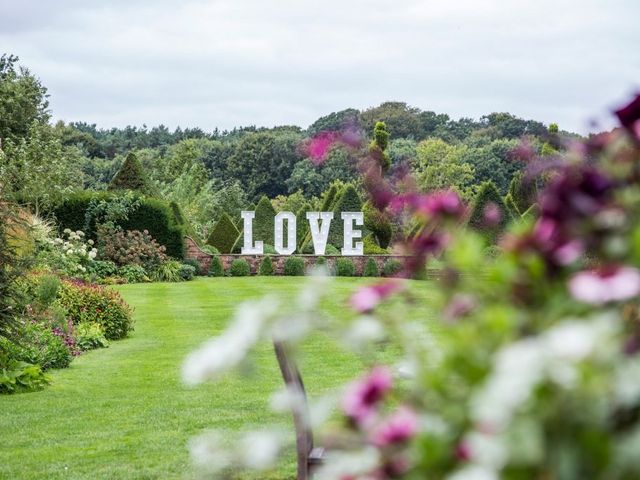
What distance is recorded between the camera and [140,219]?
26.0 meters

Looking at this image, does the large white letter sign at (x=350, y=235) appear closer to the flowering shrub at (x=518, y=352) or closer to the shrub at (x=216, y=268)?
the shrub at (x=216, y=268)

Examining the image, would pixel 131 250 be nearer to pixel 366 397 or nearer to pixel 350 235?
pixel 350 235

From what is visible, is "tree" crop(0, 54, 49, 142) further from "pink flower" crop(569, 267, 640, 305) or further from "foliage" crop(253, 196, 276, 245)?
"pink flower" crop(569, 267, 640, 305)

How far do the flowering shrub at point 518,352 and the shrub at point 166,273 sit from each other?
23.2 m

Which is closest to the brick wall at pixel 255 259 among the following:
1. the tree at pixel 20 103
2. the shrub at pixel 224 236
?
the shrub at pixel 224 236

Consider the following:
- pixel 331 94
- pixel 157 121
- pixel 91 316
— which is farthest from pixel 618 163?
pixel 157 121

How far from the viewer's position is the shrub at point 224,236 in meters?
31.1

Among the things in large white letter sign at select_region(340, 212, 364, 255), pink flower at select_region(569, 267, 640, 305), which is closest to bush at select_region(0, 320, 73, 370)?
pink flower at select_region(569, 267, 640, 305)

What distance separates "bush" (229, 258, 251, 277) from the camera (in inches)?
1038

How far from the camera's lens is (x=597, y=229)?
126 cm

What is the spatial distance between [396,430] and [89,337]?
12.1 m

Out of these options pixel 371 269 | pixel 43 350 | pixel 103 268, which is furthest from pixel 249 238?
pixel 43 350

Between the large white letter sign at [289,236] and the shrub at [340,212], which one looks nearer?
the large white letter sign at [289,236]

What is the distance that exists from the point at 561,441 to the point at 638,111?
63 cm
